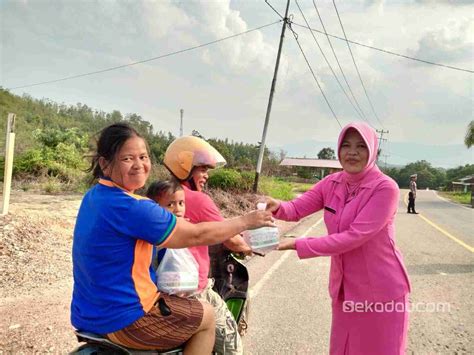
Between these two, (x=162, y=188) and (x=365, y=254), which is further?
(x=162, y=188)

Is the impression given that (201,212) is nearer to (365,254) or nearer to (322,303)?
(365,254)

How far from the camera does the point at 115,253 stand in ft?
5.59

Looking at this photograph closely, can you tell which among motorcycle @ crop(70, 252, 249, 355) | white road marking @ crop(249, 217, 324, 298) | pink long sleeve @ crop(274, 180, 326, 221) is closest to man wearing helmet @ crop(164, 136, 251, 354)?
motorcycle @ crop(70, 252, 249, 355)

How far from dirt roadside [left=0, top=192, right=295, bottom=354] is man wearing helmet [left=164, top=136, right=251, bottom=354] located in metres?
1.86

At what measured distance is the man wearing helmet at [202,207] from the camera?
2.37m

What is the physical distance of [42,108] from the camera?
52.2 meters

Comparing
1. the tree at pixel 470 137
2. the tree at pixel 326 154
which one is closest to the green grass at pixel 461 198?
the tree at pixel 470 137

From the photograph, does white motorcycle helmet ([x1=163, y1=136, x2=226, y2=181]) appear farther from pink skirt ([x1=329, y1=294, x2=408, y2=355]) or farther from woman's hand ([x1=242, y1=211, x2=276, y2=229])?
pink skirt ([x1=329, y1=294, x2=408, y2=355])

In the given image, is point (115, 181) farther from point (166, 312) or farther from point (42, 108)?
point (42, 108)

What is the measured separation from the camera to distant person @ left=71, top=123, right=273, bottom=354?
1.70m

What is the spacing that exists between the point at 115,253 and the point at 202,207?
831mm

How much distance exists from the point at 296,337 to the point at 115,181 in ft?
9.61

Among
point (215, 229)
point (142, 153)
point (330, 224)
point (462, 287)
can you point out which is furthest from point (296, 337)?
point (462, 287)

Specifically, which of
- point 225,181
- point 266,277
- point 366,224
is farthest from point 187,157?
point 225,181
